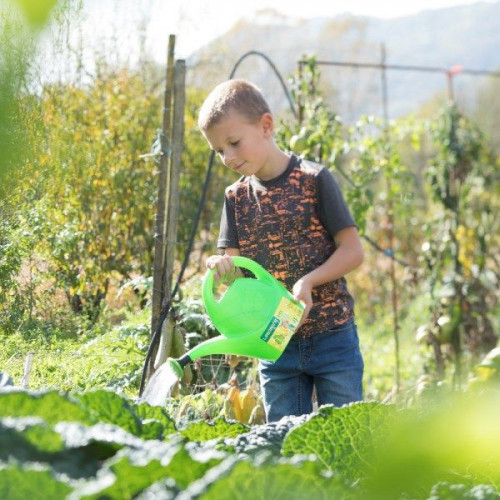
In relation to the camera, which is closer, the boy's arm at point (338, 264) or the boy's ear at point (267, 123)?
the boy's arm at point (338, 264)

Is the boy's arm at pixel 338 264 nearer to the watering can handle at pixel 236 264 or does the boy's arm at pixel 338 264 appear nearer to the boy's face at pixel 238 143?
the watering can handle at pixel 236 264

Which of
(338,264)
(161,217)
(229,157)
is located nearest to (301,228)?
(338,264)

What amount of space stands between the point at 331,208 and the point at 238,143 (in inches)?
12.9

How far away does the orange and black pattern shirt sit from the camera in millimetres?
2383

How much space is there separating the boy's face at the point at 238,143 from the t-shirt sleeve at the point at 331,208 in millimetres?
195

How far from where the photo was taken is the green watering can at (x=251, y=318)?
203 cm

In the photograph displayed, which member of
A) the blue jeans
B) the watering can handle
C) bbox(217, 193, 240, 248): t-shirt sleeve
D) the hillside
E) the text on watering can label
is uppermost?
the hillside

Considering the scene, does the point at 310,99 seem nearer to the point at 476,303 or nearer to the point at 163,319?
the point at 476,303

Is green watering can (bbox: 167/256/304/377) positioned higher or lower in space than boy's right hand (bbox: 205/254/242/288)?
lower

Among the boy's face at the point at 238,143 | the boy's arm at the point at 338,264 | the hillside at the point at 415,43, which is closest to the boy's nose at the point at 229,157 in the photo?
the boy's face at the point at 238,143

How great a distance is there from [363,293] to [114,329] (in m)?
5.64

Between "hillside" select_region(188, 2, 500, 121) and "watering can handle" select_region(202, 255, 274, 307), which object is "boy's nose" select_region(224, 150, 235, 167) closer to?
"watering can handle" select_region(202, 255, 274, 307)

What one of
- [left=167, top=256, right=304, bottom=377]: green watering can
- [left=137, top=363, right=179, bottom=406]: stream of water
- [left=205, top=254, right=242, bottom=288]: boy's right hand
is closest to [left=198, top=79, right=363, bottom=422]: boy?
[left=205, top=254, right=242, bottom=288]: boy's right hand

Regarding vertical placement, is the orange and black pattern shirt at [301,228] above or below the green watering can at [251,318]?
above
